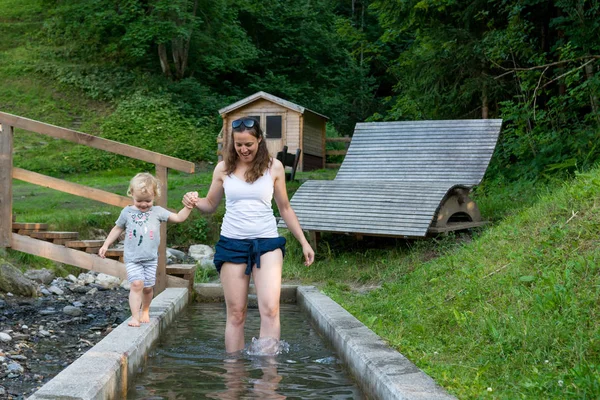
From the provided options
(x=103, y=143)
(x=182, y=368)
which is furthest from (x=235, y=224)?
(x=103, y=143)

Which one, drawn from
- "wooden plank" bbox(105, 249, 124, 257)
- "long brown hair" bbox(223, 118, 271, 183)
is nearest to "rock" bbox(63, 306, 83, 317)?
"wooden plank" bbox(105, 249, 124, 257)

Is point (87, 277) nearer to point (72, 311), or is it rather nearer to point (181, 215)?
point (72, 311)

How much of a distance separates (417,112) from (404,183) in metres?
Answer: 8.60

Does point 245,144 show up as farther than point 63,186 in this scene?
No

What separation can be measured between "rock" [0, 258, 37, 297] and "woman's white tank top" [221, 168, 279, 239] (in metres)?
4.92

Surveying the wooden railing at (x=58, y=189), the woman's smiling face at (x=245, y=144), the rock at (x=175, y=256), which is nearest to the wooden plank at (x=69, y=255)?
the wooden railing at (x=58, y=189)

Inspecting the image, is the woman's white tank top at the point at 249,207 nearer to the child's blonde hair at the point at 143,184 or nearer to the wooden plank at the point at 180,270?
the child's blonde hair at the point at 143,184

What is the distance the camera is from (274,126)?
29969 mm

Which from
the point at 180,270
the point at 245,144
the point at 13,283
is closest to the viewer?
the point at 245,144

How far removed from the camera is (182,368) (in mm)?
5117

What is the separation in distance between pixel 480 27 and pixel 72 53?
22.2 m

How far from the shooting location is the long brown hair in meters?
5.20

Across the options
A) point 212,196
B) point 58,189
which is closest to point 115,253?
point 58,189

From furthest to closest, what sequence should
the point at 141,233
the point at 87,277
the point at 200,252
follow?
the point at 200,252 < the point at 87,277 < the point at 141,233
